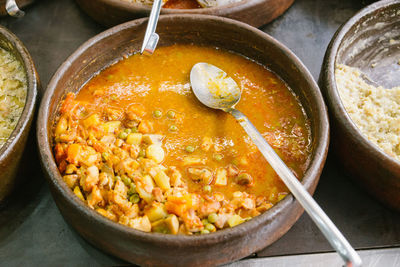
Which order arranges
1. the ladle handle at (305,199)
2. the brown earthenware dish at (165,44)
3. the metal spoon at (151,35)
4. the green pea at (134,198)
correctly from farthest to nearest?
the metal spoon at (151,35) → the green pea at (134,198) → the brown earthenware dish at (165,44) → the ladle handle at (305,199)

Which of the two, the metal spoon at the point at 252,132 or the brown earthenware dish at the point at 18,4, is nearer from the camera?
the metal spoon at the point at 252,132

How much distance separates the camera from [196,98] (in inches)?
99.1

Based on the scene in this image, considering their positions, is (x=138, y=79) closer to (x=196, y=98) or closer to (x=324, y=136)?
(x=196, y=98)

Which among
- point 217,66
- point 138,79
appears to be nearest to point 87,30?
Result: point 138,79

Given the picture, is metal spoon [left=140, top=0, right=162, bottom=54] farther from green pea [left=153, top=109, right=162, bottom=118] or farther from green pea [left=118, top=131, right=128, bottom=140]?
green pea [left=118, top=131, right=128, bottom=140]

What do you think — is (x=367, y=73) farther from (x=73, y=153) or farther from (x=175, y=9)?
(x=73, y=153)

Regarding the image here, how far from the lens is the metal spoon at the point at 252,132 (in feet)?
5.39

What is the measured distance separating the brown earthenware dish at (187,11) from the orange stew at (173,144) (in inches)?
11.3

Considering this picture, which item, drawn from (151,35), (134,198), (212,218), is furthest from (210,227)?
(151,35)

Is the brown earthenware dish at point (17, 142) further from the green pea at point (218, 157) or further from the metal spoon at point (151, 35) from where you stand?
the green pea at point (218, 157)

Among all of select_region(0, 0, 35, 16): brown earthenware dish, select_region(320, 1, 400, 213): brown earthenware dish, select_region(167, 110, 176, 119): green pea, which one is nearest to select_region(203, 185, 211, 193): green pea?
select_region(167, 110, 176, 119): green pea

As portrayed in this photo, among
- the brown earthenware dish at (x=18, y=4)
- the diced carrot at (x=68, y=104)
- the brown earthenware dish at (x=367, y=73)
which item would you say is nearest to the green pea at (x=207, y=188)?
the brown earthenware dish at (x=367, y=73)

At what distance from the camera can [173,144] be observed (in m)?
2.27

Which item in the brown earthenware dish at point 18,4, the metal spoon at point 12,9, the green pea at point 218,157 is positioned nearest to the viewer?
the green pea at point 218,157
